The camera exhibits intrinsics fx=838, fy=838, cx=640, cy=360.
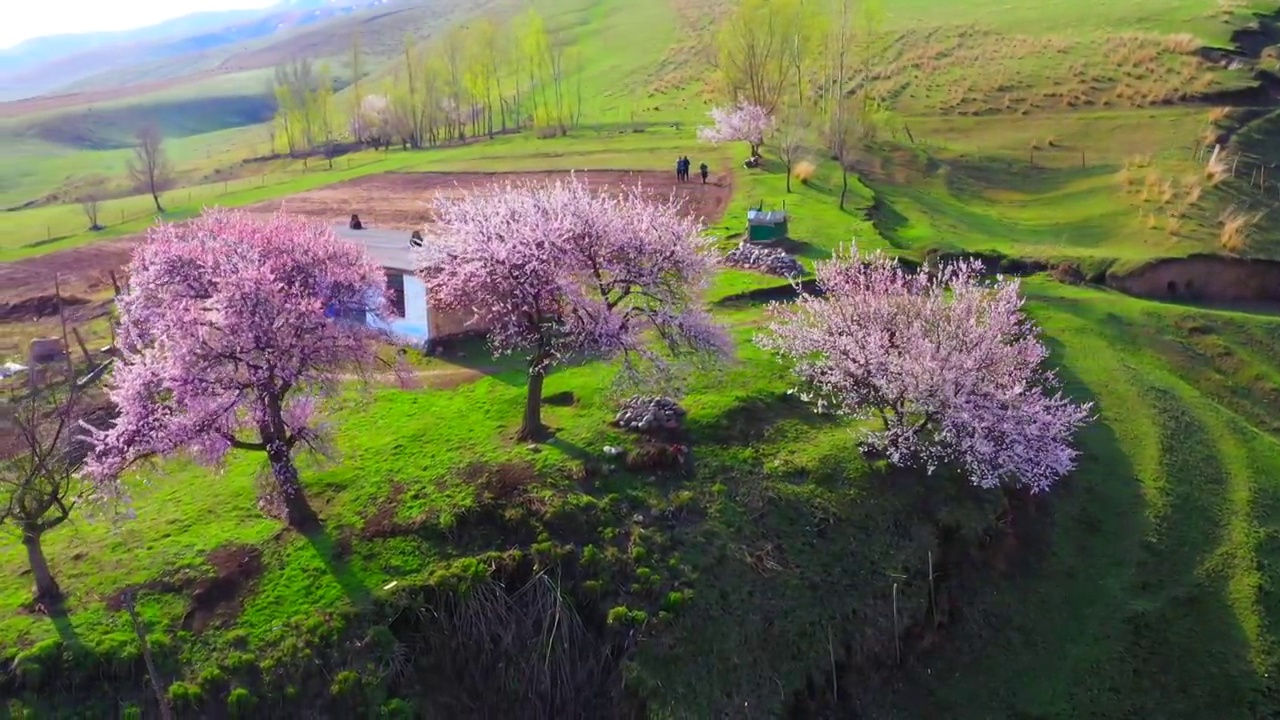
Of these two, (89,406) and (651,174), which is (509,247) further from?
(651,174)

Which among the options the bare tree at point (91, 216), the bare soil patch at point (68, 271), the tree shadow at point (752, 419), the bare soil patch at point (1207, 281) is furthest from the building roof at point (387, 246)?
the bare soil patch at point (1207, 281)

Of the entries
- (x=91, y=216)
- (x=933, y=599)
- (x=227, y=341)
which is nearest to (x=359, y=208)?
(x=91, y=216)

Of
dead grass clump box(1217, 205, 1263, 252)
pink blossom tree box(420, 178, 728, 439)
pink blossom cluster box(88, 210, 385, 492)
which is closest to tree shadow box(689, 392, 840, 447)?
pink blossom tree box(420, 178, 728, 439)

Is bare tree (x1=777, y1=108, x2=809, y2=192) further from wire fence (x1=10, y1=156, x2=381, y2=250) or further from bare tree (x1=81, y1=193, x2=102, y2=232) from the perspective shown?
bare tree (x1=81, y1=193, x2=102, y2=232)

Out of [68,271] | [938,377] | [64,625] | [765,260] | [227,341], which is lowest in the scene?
[64,625]

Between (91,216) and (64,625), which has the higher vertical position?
(91,216)

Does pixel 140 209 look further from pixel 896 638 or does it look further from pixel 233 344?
pixel 896 638
